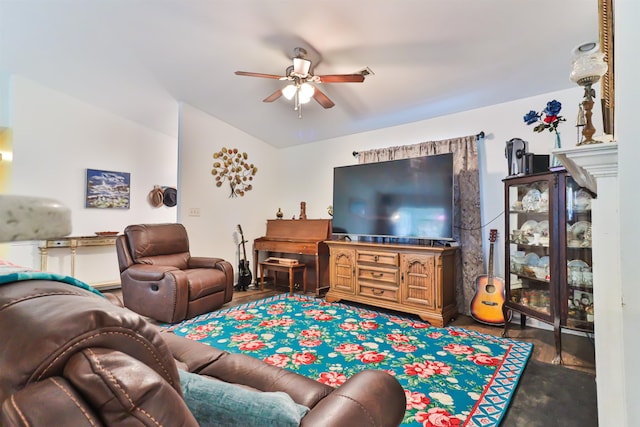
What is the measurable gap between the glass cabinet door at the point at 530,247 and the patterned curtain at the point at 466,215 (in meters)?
0.42

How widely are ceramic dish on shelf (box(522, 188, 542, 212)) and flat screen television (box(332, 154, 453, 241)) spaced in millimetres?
647

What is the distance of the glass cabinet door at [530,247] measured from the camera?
2494 mm

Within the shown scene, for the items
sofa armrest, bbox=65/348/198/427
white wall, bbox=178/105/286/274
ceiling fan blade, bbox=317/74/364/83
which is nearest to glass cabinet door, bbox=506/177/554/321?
ceiling fan blade, bbox=317/74/364/83

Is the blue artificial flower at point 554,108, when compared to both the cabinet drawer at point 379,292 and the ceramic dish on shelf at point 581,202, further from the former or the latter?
the cabinet drawer at point 379,292

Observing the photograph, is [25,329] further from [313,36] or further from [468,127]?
[468,127]

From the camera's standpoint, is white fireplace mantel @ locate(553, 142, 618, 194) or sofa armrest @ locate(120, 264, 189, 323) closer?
white fireplace mantel @ locate(553, 142, 618, 194)

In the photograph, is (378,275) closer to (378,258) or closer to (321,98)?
(378,258)

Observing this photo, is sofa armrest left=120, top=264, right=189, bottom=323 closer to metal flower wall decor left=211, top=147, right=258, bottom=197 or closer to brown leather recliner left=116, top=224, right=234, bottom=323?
brown leather recliner left=116, top=224, right=234, bottom=323

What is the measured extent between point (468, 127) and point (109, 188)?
17.3 feet

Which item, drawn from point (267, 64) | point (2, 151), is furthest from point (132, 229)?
point (2, 151)

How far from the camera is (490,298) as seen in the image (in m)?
3.02

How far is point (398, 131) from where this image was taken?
13.2ft

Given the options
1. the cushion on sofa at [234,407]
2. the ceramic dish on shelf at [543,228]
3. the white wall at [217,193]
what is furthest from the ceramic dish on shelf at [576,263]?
the white wall at [217,193]

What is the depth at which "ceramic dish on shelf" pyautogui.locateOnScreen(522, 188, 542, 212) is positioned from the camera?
263 cm
